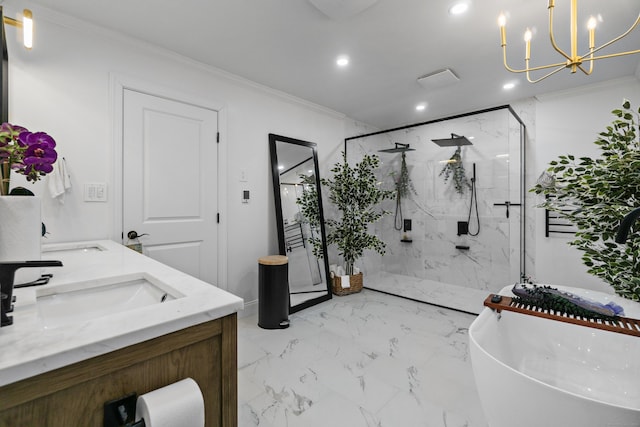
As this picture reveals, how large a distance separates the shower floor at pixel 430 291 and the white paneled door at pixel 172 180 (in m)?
2.32

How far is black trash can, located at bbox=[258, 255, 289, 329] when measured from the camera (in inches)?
109

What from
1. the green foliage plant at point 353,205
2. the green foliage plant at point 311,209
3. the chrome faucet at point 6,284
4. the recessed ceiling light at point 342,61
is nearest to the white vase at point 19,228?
the chrome faucet at point 6,284

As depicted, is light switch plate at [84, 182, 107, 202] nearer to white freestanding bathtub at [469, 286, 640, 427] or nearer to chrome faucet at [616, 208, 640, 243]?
white freestanding bathtub at [469, 286, 640, 427]

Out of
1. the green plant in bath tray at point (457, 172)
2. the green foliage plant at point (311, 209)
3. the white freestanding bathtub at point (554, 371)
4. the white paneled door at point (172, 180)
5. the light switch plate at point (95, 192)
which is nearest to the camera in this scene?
the white freestanding bathtub at point (554, 371)

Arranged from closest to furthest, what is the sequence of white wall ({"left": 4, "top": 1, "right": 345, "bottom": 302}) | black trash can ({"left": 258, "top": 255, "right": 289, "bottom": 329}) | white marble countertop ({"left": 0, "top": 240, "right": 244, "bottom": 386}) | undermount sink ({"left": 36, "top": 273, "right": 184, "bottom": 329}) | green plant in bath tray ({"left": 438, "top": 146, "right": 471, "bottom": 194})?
white marble countertop ({"left": 0, "top": 240, "right": 244, "bottom": 386}) < undermount sink ({"left": 36, "top": 273, "right": 184, "bottom": 329}) < white wall ({"left": 4, "top": 1, "right": 345, "bottom": 302}) < black trash can ({"left": 258, "top": 255, "right": 289, "bottom": 329}) < green plant in bath tray ({"left": 438, "top": 146, "right": 471, "bottom": 194})

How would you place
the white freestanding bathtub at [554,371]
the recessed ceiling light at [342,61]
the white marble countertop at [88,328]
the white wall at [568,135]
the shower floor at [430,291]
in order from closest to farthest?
the white marble countertop at [88,328] < the white freestanding bathtub at [554,371] < the recessed ceiling light at [342,61] < the white wall at [568,135] < the shower floor at [430,291]

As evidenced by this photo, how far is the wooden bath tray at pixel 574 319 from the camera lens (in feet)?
3.60

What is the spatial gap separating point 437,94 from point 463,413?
3186 millimetres

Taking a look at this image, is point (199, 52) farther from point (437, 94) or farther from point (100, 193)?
point (437, 94)

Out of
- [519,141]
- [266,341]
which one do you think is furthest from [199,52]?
[519,141]

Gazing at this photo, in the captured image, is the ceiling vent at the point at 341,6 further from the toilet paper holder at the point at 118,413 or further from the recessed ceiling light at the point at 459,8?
the toilet paper holder at the point at 118,413

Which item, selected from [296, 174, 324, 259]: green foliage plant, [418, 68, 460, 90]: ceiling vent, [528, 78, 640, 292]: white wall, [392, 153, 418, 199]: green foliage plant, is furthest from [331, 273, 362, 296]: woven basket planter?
[418, 68, 460, 90]: ceiling vent

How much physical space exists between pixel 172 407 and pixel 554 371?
1.51 m

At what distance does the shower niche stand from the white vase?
11.6 ft
